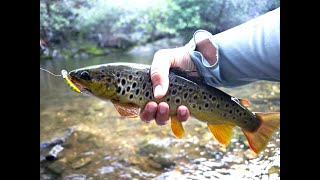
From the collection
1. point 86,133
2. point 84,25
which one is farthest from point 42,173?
point 84,25

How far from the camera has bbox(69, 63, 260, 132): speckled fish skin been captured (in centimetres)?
66

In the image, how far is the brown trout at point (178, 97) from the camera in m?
0.66

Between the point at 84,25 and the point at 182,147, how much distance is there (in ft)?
10.4

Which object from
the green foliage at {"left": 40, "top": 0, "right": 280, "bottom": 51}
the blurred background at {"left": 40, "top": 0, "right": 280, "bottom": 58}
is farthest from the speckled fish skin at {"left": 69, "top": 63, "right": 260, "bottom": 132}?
the blurred background at {"left": 40, "top": 0, "right": 280, "bottom": 58}

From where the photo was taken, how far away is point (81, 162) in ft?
5.05

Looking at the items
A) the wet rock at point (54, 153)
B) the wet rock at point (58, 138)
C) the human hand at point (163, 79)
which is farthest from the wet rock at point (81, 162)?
the human hand at point (163, 79)

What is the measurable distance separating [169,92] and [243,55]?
0.60 ft

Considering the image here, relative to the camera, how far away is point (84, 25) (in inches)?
174

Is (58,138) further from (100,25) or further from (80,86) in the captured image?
(100,25)

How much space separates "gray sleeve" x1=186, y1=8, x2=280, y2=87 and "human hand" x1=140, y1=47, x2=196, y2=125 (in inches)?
1.1

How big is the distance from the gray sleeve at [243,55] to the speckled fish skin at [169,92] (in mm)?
54

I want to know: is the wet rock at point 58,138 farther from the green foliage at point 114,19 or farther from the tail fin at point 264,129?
the tail fin at point 264,129

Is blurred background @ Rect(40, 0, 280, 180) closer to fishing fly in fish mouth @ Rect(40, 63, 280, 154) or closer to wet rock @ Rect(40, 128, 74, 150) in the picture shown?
wet rock @ Rect(40, 128, 74, 150)
